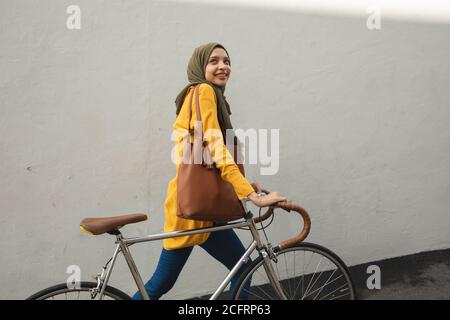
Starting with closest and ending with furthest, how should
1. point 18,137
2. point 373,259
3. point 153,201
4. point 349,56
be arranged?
point 18,137, point 153,201, point 349,56, point 373,259

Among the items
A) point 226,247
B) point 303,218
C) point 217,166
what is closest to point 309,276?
point 226,247

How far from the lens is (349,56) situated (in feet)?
11.5

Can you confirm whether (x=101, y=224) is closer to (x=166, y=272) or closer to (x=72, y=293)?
(x=72, y=293)

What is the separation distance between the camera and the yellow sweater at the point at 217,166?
212cm

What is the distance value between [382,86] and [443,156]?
2.75 feet

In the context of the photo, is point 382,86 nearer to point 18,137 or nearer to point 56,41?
point 56,41

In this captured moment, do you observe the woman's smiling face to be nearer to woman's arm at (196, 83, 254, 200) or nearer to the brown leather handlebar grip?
woman's arm at (196, 83, 254, 200)

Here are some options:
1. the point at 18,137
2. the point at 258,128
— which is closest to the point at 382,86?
the point at 258,128

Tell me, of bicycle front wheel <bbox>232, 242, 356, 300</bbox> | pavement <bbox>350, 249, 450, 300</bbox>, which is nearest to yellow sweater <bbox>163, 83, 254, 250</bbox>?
bicycle front wheel <bbox>232, 242, 356, 300</bbox>

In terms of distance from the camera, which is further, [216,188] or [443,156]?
[443,156]

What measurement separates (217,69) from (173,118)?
784 millimetres

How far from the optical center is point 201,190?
214cm

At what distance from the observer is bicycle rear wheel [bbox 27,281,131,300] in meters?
1.95

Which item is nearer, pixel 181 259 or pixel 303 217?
pixel 303 217
